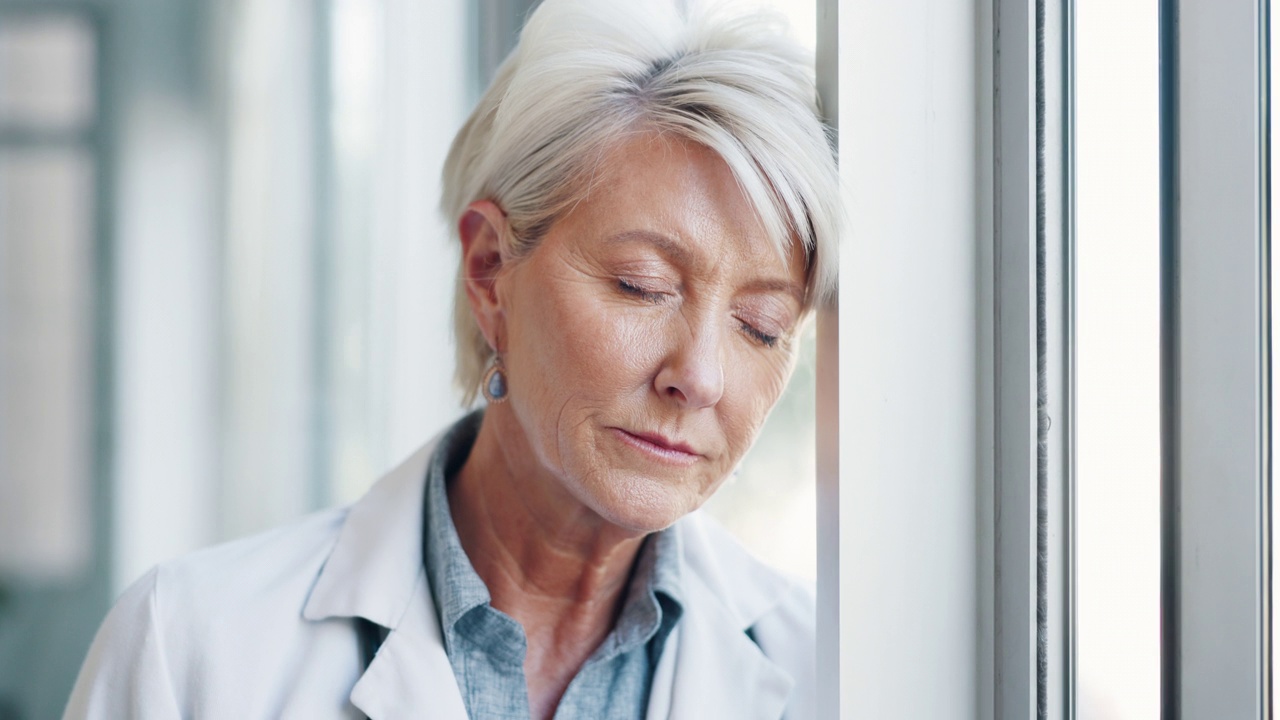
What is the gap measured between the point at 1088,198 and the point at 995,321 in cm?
12

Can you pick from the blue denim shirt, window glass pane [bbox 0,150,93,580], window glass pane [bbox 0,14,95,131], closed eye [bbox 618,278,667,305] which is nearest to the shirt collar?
the blue denim shirt

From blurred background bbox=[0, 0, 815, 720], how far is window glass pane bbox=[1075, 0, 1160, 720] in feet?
5.94

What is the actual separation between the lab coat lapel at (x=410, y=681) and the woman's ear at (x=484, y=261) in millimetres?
320

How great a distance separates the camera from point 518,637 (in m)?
1.03

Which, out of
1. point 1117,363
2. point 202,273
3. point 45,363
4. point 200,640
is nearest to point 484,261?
point 200,640

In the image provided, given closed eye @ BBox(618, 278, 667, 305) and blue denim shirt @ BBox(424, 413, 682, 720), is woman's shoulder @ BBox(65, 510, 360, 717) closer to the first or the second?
blue denim shirt @ BBox(424, 413, 682, 720)

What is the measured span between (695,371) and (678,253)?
4.3 inches

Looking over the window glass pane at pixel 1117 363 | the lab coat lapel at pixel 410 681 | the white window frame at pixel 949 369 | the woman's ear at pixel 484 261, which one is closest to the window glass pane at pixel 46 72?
the woman's ear at pixel 484 261

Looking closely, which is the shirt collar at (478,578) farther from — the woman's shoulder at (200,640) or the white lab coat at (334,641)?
the woman's shoulder at (200,640)

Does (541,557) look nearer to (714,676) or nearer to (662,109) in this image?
(714,676)

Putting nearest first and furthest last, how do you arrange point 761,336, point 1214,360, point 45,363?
point 1214,360
point 761,336
point 45,363

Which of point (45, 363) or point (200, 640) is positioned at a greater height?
point (45, 363)

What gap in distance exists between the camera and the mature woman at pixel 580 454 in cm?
89

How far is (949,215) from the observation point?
0.81 meters
